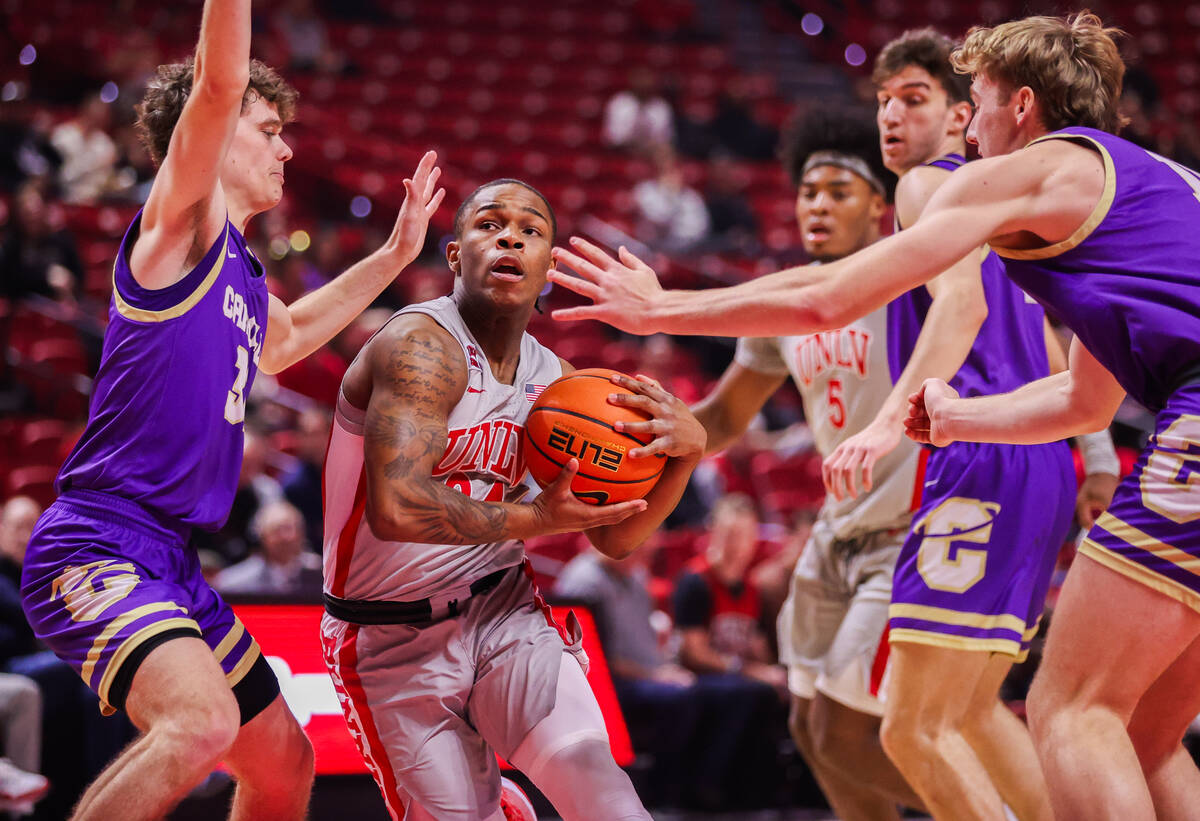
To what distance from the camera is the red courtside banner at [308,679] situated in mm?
5355

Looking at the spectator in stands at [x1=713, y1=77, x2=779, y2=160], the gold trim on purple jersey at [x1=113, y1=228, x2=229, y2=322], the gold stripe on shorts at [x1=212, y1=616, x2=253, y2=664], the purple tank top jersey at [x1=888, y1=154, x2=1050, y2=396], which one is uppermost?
the spectator in stands at [x1=713, y1=77, x2=779, y2=160]

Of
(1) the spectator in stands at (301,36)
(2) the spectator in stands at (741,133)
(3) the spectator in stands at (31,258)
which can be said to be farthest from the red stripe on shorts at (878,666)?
(1) the spectator in stands at (301,36)

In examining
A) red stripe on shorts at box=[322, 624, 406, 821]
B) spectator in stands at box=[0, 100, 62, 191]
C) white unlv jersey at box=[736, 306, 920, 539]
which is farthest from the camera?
spectator in stands at box=[0, 100, 62, 191]

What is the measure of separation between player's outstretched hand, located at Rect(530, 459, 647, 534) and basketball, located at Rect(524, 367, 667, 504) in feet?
0.12

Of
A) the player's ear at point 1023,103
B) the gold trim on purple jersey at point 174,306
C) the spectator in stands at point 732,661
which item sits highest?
the player's ear at point 1023,103

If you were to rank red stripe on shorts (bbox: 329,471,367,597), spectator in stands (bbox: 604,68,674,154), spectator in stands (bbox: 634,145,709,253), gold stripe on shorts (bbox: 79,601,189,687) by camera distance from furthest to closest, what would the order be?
1. spectator in stands (bbox: 604,68,674,154)
2. spectator in stands (bbox: 634,145,709,253)
3. red stripe on shorts (bbox: 329,471,367,597)
4. gold stripe on shorts (bbox: 79,601,189,687)

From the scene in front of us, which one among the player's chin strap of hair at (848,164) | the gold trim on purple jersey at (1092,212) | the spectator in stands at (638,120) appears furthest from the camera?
the spectator in stands at (638,120)

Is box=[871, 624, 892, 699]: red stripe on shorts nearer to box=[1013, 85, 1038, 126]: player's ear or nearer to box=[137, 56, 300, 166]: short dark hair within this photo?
box=[1013, 85, 1038, 126]: player's ear

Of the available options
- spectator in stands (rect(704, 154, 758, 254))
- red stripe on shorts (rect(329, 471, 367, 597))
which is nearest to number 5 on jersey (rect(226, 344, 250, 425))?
red stripe on shorts (rect(329, 471, 367, 597))

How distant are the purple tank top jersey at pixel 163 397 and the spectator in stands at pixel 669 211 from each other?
11.3m

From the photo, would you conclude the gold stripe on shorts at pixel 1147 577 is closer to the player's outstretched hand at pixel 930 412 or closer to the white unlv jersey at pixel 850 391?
the player's outstretched hand at pixel 930 412

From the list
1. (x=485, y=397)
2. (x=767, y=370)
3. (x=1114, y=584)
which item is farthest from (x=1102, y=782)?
(x=767, y=370)

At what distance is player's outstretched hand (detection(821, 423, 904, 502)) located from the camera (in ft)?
11.8

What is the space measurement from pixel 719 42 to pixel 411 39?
4.84 metres
